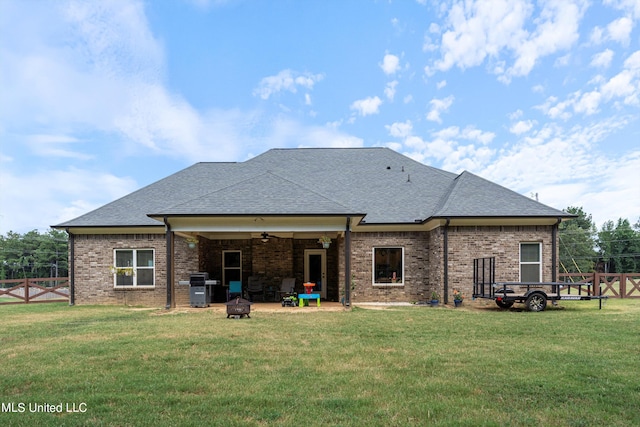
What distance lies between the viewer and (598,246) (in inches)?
2931

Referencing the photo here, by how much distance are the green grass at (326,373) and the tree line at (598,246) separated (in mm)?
63962

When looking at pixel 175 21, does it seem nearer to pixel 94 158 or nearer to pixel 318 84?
pixel 318 84

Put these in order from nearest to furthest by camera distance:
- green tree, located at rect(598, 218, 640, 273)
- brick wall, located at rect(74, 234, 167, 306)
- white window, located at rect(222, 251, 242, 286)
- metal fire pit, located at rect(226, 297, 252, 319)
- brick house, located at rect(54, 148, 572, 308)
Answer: metal fire pit, located at rect(226, 297, 252, 319) → brick house, located at rect(54, 148, 572, 308) → brick wall, located at rect(74, 234, 167, 306) → white window, located at rect(222, 251, 242, 286) → green tree, located at rect(598, 218, 640, 273)

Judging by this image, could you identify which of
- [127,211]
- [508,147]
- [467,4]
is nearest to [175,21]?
[127,211]

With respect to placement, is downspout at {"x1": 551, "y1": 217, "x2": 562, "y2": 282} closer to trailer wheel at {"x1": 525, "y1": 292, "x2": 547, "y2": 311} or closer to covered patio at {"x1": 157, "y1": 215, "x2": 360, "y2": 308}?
trailer wheel at {"x1": 525, "y1": 292, "x2": 547, "y2": 311}

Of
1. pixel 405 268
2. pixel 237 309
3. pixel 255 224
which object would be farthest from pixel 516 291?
pixel 237 309

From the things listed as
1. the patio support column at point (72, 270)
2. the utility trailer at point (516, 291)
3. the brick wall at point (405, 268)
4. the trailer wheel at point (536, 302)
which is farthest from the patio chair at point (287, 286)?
the trailer wheel at point (536, 302)

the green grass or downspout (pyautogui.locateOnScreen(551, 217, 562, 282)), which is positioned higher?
downspout (pyautogui.locateOnScreen(551, 217, 562, 282))

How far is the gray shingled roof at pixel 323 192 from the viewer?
14586mm

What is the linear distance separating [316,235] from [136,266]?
720 centimetres

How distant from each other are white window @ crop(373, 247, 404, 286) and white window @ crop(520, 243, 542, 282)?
14.2 feet

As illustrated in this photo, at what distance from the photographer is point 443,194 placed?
60.5 feet

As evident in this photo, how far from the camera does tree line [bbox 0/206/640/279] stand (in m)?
68.5

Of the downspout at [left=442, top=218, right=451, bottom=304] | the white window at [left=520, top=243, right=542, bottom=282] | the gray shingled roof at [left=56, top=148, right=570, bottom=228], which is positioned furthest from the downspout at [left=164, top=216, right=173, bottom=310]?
the white window at [left=520, top=243, right=542, bottom=282]
